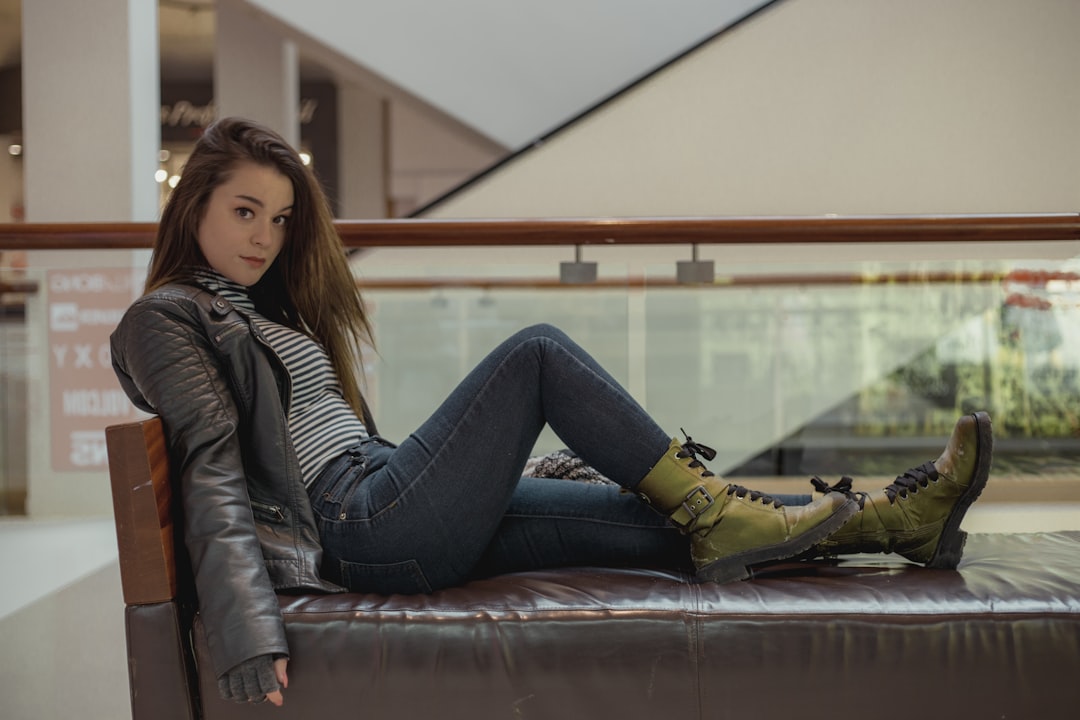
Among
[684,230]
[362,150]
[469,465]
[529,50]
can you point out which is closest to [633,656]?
[469,465]

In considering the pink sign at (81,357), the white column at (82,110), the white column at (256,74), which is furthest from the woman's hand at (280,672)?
the white column at (256,74)

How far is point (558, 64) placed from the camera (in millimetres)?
5082

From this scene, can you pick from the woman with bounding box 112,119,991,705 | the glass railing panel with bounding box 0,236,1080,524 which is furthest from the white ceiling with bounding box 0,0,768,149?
the woman with bounding box 112,119,991,705

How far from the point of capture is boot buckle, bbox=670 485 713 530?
1.29 metres

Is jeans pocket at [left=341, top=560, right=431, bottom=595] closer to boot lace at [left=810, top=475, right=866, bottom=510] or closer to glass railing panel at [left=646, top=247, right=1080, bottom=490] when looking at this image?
boot lace at [left=810, top=475, right=866, bottom=510]

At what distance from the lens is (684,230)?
6.98 feet

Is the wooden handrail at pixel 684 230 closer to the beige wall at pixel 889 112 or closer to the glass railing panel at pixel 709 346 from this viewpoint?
the glass railing panel at pixel 709 346

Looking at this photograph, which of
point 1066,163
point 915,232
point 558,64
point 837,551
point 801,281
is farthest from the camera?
point 558,64

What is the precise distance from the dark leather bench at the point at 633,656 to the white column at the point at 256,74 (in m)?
4.71

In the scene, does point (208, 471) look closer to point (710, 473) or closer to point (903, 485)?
point (710, 473)

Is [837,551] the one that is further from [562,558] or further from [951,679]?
[562,558]

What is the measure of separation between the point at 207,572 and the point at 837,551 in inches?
35.6

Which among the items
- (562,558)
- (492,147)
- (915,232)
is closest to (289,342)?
(562,558)

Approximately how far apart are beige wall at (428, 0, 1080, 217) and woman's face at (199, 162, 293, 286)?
3360 mm
